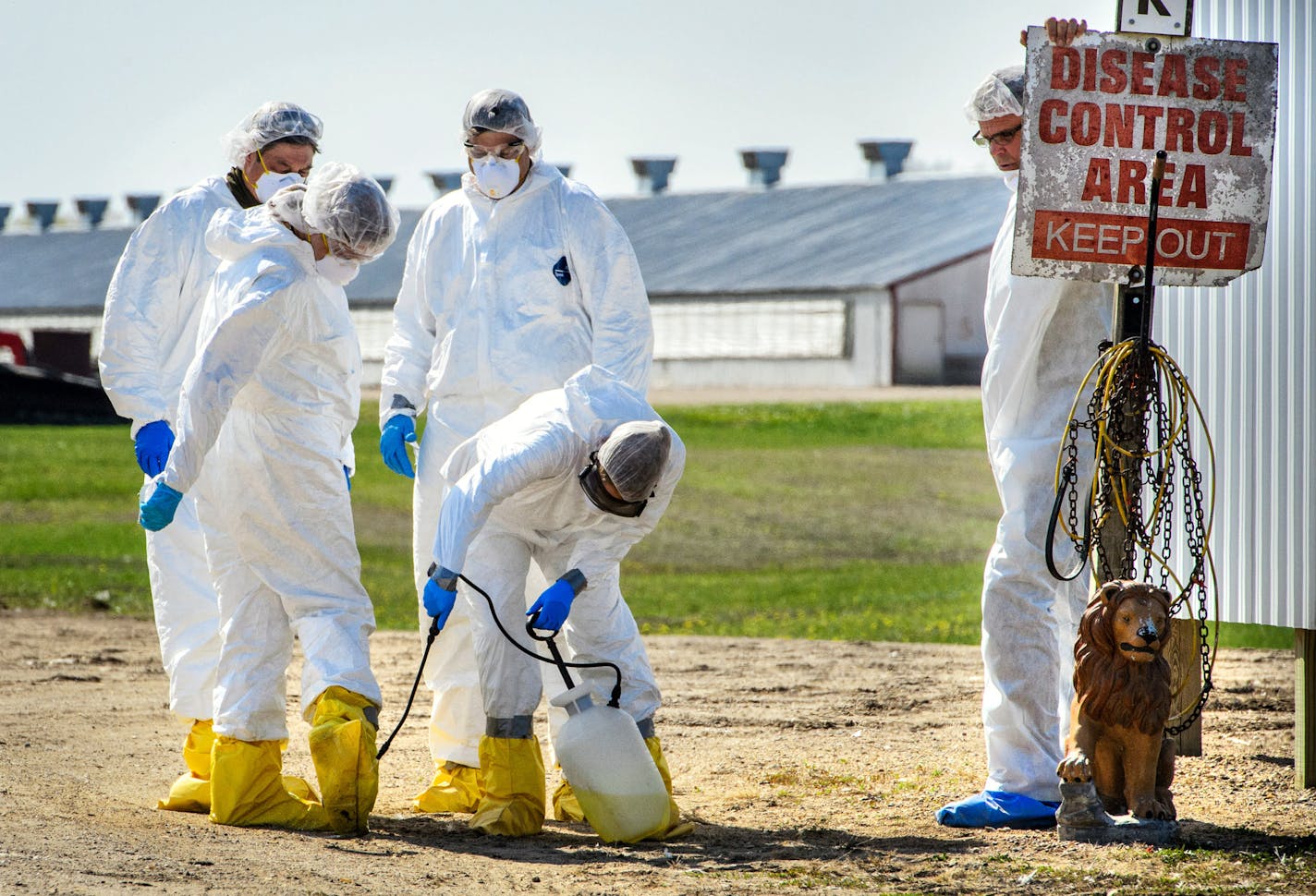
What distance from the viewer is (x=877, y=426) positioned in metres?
23.6

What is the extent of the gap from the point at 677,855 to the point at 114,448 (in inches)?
740

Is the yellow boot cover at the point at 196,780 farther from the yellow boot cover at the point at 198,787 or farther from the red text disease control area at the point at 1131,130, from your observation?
the red text disease control area at the point at 1131,130

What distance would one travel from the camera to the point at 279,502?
4609mm

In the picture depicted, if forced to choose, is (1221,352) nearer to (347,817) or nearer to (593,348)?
(593,348)

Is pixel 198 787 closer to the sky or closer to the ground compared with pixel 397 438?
closer to the ground

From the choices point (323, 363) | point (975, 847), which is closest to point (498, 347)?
point (323, 363)

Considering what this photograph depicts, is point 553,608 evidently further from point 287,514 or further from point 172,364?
point 172,364

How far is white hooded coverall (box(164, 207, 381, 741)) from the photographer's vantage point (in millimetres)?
4598

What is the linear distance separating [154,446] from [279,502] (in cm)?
67

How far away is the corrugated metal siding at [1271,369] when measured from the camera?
5047 mm

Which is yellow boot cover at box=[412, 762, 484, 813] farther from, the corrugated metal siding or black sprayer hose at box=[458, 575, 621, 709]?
the corrugated metal siding

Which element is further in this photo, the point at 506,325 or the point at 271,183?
the point at 271,183

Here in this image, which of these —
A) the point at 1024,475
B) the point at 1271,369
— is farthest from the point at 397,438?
the point at 1271,369

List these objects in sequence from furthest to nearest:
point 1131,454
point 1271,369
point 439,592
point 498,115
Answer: point 1271,369 → point 498,115 → point 439,592 → point 1131,454
